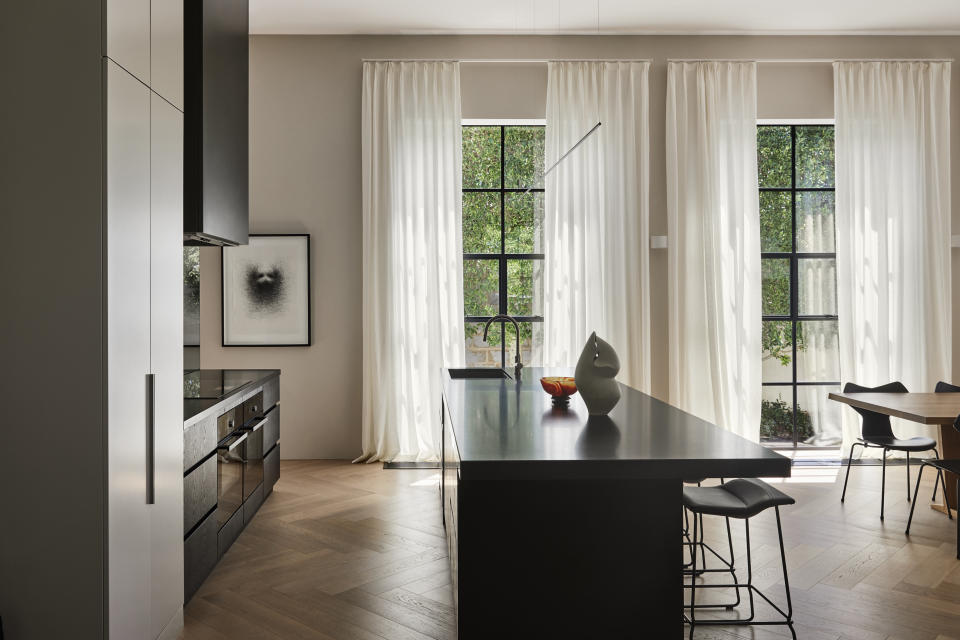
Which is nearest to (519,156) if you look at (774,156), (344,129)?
(344,129)

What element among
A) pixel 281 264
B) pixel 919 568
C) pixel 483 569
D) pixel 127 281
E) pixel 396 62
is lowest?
pixel 919 568

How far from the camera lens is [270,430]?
4.68 meters

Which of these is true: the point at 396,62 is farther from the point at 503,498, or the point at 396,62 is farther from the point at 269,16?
the point at 503,498

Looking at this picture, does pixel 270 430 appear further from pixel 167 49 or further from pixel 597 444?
pixel 597 444

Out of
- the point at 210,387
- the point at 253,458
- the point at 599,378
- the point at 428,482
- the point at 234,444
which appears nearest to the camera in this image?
the point at 599,378

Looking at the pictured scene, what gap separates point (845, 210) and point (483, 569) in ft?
17.0

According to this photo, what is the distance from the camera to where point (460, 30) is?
5.96 meters

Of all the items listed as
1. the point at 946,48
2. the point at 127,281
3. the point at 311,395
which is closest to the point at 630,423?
the point at 127,281

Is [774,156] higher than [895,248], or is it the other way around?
[774,156]

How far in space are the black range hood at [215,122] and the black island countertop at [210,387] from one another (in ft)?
2.49

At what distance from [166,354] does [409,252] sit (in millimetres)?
3414

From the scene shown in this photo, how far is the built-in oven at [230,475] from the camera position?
3.54 meters

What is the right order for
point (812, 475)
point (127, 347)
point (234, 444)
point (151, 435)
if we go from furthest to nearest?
point (812, 475) → point (234, 444) → point (151, 435) → point (127, 347)

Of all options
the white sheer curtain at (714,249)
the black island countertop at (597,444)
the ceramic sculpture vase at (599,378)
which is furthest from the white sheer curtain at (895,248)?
the ceramic sculpture vase at (599,378)
